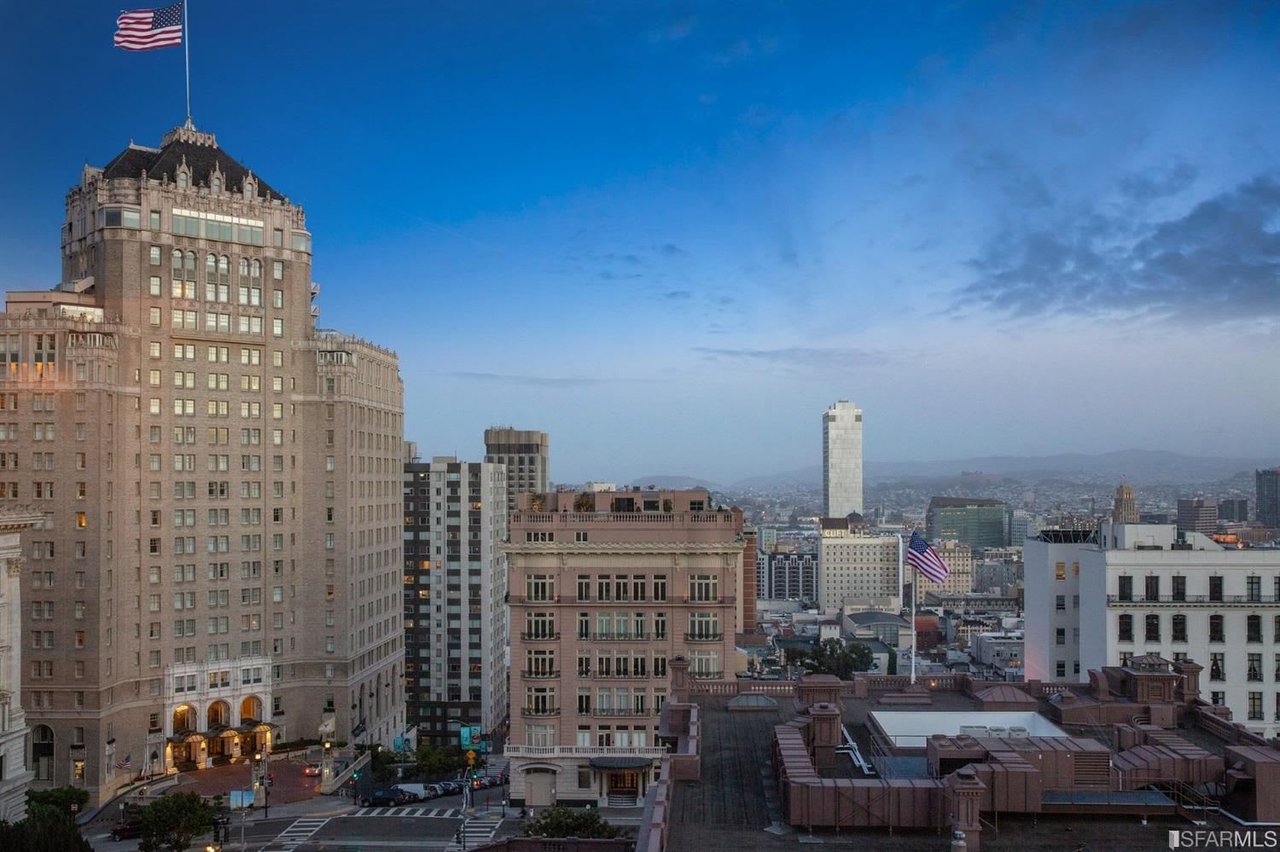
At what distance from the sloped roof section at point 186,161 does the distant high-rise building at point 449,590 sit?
5809 centimetres

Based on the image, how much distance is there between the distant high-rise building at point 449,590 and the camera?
166000mm

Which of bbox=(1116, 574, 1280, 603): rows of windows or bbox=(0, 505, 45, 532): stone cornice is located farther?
bbox=(1116, 574, 1280, 603): rows of windows

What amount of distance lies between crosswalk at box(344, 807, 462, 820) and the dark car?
2888 mm

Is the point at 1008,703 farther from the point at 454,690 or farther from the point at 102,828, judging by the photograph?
the point at 454,690

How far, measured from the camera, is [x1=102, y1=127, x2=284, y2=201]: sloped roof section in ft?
366

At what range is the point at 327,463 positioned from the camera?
117312 millimetres

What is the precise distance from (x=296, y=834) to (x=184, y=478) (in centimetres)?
4146

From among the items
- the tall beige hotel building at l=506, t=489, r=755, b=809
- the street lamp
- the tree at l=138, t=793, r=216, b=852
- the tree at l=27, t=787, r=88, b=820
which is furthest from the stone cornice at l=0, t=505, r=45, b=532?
the tall beige hotel building at l=506, t=489, r=755, b=809

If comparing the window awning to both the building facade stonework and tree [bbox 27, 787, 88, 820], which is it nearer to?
the building facade stonework

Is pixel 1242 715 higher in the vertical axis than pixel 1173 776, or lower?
lower

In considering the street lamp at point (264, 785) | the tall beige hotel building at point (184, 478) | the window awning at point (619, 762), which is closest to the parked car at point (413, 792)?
A: the street lamp at point (264, 785)

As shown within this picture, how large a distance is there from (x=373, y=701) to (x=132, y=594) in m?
30.4

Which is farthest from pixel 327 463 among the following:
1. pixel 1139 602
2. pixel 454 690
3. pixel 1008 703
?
pixel 1008 703

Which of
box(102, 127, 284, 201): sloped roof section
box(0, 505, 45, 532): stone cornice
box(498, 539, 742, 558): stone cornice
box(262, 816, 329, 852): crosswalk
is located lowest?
box(262, 816, 329, 852): crosswalk
